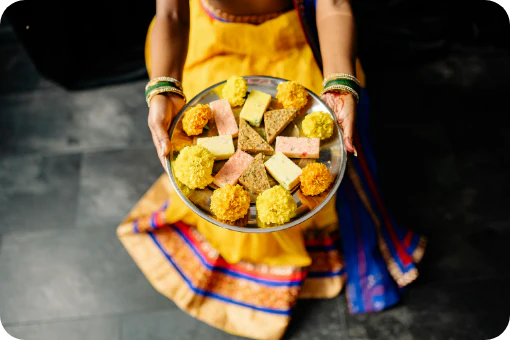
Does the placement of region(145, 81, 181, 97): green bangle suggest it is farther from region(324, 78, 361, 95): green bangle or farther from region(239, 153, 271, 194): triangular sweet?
region(324, 78, 361, 95): green bangle

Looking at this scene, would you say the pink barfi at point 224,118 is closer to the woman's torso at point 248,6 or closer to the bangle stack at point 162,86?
the bangle stack at point 162,86

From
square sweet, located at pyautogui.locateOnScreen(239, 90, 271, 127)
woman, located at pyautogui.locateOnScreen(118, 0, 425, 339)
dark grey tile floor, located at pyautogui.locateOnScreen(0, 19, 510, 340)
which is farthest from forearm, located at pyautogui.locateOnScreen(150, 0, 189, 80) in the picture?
dark grey tile floor, located at pyautogui.locateOnScreen(0, 19, 510, 340)

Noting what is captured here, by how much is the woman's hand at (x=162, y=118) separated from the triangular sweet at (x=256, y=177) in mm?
229

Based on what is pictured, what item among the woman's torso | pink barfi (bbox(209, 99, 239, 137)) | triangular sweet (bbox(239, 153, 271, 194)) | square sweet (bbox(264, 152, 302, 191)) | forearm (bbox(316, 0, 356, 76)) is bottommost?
triangular sweet (bbox(239, 153, 271, 194))

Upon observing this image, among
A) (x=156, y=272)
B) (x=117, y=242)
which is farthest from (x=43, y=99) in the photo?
(x=156, y=272)

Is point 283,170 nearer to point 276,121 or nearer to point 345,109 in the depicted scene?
point 276,121

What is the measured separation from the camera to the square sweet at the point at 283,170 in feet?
3.51

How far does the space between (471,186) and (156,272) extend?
141 centimetres

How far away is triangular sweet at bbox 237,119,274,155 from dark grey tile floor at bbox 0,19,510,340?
729 millimetres

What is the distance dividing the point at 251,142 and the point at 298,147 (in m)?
0.14

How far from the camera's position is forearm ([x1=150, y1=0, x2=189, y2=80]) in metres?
1.21

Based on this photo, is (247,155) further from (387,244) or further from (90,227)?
(90,227)

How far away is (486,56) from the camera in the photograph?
206cm

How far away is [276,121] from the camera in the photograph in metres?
1.14
